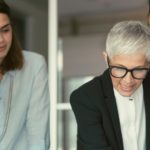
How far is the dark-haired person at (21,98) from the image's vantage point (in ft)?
7.00

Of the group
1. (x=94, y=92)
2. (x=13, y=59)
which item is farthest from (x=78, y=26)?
(x=94, y=92)

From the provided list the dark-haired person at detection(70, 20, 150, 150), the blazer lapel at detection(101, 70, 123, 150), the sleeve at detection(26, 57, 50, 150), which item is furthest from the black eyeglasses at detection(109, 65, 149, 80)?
the sleeve at detection(26, 57, 50, 150)

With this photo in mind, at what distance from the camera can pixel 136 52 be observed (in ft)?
5.83

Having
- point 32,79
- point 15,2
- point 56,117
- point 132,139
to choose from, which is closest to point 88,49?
point 15,2

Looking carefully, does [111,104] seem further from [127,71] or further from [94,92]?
[127,71]

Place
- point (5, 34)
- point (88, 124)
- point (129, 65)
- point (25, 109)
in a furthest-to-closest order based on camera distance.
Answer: point (25, 109), point (5, 34), point (88, 124), point (129, 65)

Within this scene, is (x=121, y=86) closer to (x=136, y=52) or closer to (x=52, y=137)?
(x=136, y=52)

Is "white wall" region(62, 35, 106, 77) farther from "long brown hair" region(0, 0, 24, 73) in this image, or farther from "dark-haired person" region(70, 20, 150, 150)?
"dark-haired person" region(70, 20, 150, 150)

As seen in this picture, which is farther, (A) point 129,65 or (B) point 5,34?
(B) point 5,34

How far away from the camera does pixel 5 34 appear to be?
2064 mm

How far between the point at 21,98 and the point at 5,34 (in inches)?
11.5

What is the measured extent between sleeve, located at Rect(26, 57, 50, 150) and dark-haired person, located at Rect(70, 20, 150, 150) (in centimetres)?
26

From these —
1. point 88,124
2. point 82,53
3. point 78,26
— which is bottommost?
point 88,124

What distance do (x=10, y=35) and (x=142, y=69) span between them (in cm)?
59
